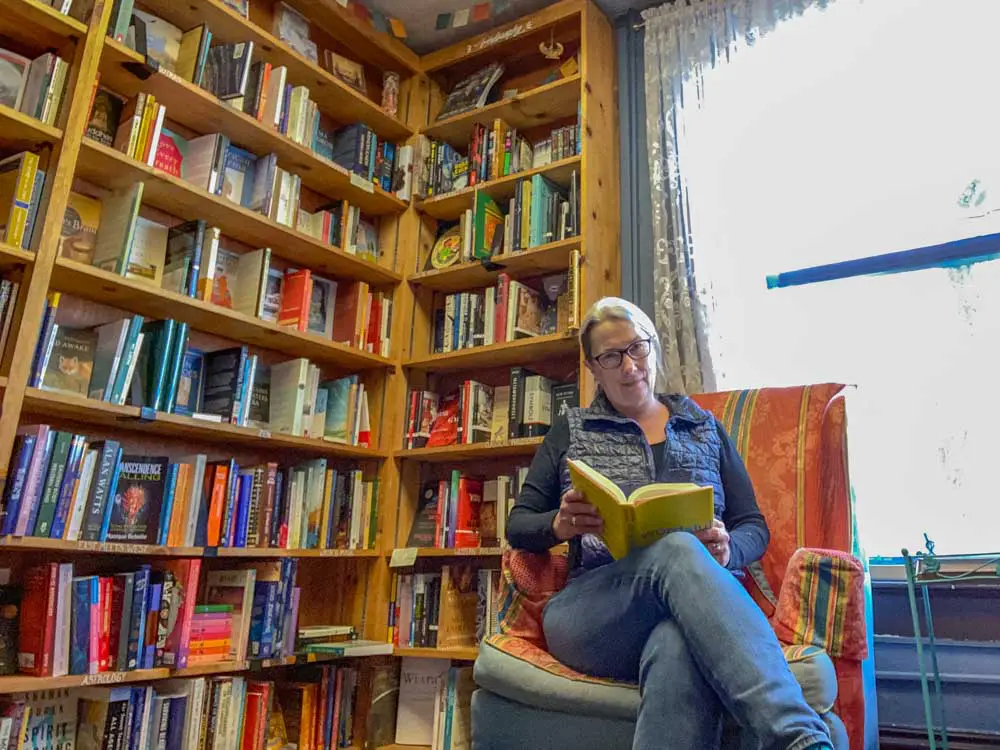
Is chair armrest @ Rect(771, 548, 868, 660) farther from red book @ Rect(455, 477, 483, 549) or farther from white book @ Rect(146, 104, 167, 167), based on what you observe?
white book @ Rect(146, 104, 167, 167)

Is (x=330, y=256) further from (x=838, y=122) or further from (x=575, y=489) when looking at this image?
(x=838, y=122)

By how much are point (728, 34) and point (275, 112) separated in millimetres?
1486

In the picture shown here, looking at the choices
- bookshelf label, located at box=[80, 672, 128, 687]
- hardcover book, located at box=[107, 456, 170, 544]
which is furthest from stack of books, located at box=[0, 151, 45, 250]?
bookshelf label, located at box=[80, 672, 128, 687]

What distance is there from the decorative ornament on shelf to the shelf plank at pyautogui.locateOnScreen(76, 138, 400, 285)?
964 millimetres

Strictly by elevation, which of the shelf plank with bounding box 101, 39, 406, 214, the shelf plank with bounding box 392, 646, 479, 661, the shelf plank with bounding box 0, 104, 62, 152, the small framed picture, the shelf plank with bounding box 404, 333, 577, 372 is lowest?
the shelf plank with bounding box 392, 646, 479, 661

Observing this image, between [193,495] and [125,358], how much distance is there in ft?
1.30

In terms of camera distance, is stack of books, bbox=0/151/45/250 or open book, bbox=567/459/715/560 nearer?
open book, bbox=567/459/715/560

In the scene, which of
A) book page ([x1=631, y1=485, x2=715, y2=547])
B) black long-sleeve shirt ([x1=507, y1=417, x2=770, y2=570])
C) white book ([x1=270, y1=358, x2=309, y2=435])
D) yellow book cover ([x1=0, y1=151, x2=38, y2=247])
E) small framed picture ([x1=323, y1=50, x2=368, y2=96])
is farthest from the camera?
small framed picture ([x1=323, y1=50, x2=368, y2=96])

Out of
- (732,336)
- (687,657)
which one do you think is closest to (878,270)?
(732,336)

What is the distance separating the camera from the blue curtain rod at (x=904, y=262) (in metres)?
1.87

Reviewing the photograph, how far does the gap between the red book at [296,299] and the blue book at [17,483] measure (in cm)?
85

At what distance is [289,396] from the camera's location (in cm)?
232

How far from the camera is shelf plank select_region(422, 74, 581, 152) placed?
254 centimetres

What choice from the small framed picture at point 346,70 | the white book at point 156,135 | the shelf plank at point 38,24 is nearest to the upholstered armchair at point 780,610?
the white book at point 156,135
